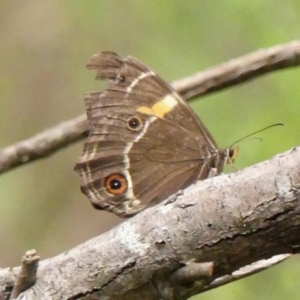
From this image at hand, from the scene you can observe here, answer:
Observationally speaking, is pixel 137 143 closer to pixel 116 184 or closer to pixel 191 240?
pixel 116 184

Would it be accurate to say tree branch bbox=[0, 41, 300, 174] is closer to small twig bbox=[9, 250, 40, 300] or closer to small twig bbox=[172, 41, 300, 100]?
small twig bbox=[172, 41, 300, 100]

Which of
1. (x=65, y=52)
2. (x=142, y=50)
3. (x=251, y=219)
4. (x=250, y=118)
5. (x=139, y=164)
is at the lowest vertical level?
(x=251, y=219)

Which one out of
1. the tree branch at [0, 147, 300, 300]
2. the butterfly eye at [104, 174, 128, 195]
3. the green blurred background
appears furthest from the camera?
the green blurred background

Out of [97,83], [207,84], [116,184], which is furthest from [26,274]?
[97,83]

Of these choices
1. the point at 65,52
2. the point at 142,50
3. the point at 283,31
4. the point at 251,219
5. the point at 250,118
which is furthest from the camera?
the point at 65,52

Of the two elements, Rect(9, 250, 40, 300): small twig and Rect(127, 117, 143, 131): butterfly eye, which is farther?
Rect(127, 117, 143, 131): butterfly eye

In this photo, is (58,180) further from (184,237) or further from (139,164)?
(184,237)

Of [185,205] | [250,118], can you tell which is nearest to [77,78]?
[250,118]

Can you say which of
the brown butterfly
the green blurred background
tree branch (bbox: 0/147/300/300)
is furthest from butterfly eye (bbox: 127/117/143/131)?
the green blurred background
